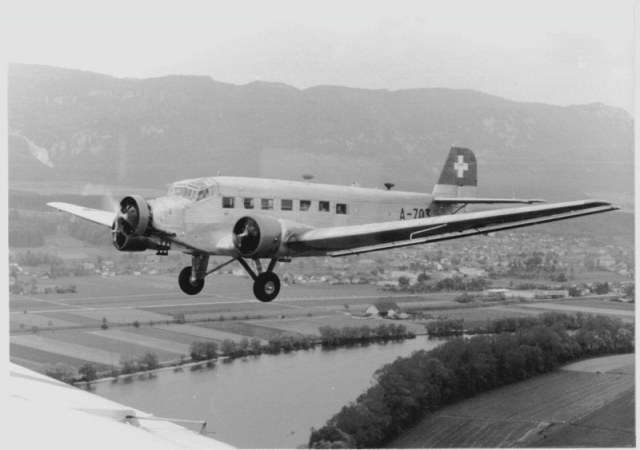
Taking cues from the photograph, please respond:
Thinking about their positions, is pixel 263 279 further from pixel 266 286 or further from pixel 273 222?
pixel 273 222

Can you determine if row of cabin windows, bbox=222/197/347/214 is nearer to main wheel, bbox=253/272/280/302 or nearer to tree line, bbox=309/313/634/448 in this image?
main wheel, bbox=253/272/280/302

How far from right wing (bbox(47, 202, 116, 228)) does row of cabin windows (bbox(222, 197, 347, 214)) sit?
1.44 metres

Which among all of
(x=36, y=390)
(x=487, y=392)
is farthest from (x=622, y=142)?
(x=36, y=390)

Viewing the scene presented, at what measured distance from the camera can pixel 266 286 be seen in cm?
807

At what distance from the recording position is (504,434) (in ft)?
30.5

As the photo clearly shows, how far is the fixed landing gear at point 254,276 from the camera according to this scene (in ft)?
26.2

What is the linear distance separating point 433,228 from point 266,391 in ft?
9.34

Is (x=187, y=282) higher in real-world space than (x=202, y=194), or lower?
lower

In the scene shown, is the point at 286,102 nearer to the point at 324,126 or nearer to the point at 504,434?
the point at 324,126

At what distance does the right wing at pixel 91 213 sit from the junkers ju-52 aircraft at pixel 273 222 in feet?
3.43

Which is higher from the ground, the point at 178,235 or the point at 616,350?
the point at 178,235

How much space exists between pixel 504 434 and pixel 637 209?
9.40 ft

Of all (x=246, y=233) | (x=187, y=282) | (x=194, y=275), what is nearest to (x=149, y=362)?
(x=187, y=282)

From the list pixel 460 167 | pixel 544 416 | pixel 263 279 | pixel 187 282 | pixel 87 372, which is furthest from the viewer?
pixel 87 372
